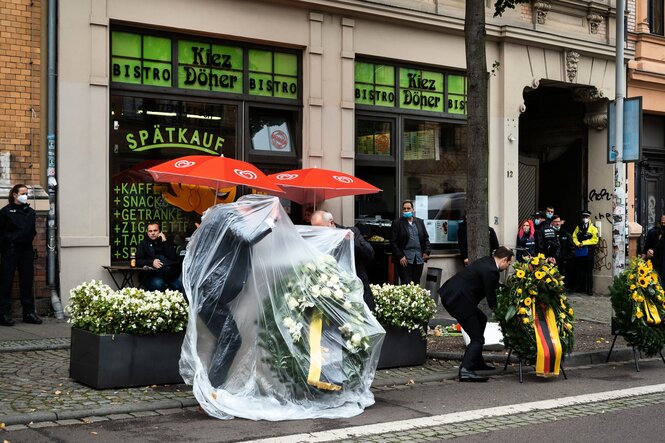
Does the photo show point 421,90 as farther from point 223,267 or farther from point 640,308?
point 223,267

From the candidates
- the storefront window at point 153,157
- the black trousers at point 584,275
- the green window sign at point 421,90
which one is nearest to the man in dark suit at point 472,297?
the storefront window at point 153,157

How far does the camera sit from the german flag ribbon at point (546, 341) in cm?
955

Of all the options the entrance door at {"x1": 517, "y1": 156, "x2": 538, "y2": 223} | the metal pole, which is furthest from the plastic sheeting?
the entrance door at {"x1": 517, "y1": 156, "x2": 538, "y2": 223}

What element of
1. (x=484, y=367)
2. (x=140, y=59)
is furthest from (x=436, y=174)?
(x=484, y=367)

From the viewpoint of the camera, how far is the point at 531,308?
971cm

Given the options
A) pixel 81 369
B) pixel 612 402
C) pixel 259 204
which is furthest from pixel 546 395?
pixel 81 369

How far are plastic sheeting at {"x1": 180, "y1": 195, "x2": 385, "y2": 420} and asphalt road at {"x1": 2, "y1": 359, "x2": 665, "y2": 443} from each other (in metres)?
0.25

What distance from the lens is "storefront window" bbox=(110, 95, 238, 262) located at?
533 inches

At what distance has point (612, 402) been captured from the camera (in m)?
8.61

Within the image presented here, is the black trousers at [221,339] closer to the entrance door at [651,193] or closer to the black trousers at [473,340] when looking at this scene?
the black trousers at [473,340]

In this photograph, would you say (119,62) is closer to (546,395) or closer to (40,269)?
(40,269)

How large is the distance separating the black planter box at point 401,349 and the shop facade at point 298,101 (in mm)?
5078

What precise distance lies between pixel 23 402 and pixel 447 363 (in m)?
5.02

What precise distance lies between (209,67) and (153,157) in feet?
6.00
